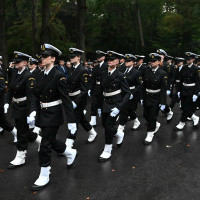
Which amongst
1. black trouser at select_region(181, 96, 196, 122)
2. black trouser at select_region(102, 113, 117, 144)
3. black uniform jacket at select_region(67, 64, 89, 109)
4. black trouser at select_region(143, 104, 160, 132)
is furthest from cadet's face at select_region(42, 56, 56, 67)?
black trouser at select_region(181, 96, 196, 122)

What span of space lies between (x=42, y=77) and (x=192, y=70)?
4.75 meters

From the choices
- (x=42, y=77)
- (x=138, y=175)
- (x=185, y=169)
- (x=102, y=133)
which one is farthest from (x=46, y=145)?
(x=102, y=133)

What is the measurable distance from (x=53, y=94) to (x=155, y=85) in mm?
3084

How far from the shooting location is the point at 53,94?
4.80 meters

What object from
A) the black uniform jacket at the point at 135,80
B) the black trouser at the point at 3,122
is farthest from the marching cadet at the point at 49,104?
the black uniform jacket at the point at 135,80

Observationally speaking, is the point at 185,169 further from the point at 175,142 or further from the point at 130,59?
the point at 130,59

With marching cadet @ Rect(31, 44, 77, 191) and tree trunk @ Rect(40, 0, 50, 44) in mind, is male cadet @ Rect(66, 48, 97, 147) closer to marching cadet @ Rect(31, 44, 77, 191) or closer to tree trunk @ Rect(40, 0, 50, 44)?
marching cadet @ Rect(31, 44, 77, 191)

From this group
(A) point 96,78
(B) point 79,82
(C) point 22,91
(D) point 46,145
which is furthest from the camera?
(A) point 96,78

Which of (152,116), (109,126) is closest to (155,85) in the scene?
(152,116)

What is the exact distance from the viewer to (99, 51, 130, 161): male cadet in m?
5.93

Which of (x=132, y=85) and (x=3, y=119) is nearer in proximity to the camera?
(x=3, y=119)

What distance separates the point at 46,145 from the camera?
188 inches

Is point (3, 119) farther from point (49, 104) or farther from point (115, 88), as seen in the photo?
point (115, 88)

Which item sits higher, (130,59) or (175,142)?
(130,59)
